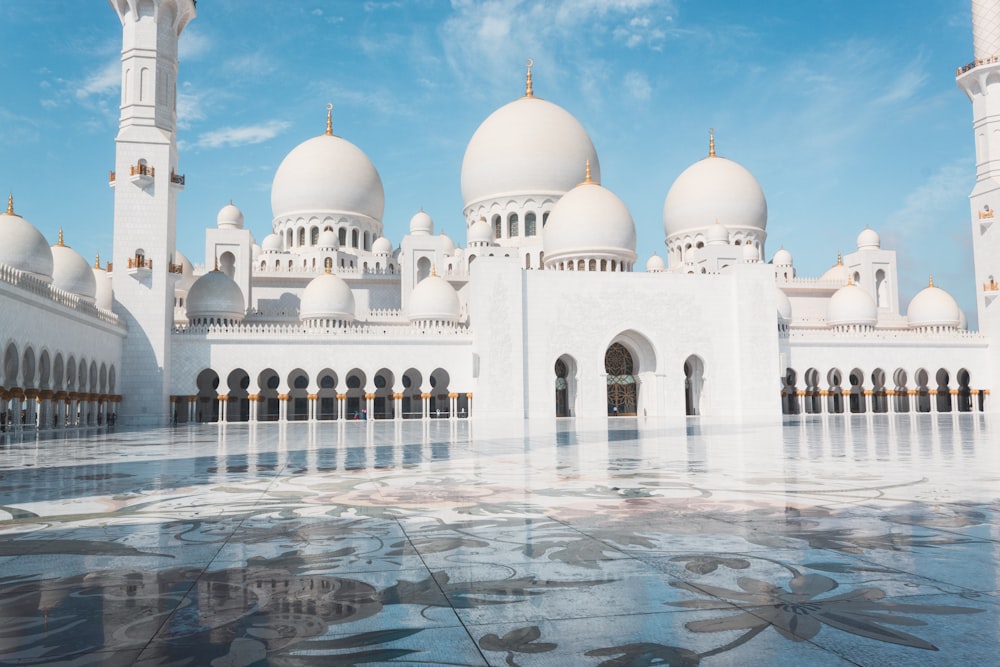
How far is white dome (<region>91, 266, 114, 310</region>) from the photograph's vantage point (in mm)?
23656

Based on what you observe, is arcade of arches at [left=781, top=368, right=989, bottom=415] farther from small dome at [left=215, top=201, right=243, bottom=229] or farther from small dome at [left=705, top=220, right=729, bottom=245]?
small dome at [left=215, top=201, right=243, bottom=229]

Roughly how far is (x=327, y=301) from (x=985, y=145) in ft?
76.9

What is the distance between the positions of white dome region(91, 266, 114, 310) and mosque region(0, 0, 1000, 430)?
0.13 m

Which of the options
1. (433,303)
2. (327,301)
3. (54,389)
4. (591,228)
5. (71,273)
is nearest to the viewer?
(54,389)

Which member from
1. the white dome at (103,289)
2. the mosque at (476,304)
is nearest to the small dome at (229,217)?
the mosque at (476,304)

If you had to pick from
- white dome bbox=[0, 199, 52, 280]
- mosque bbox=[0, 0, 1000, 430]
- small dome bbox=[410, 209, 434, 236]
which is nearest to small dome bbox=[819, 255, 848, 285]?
mosque bbox=[0, 0, 1000, 430]

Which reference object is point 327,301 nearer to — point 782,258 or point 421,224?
point 421,224

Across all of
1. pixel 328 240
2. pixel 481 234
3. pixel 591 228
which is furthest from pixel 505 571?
pixel 328 240

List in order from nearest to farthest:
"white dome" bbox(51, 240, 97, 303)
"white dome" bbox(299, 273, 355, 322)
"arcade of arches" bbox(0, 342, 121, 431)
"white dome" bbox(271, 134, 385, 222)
Answer: "arcade of arches" bbox(0, 342, 121, 431), "white dome" bbox(51, 240, 97, 303), "white dome" bbox(299, 273, 355, 322), "white dome" bbox(271, 134, 385, 222)

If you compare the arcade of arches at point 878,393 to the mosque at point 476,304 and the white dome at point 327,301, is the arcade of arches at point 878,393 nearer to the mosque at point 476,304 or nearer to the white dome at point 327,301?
the mosque at point 476,304

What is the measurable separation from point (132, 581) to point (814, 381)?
30617mm

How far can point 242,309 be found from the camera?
79.9 feet

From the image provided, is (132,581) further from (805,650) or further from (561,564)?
(805,650)

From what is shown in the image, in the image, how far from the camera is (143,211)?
21.0 meters
